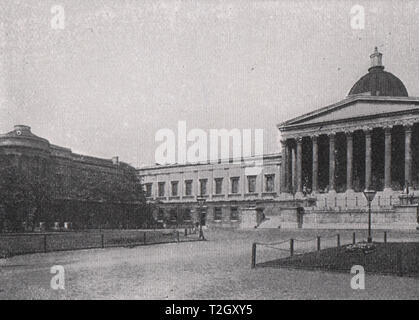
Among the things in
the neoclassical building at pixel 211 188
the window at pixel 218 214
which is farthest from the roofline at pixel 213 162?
the window at pixel 218 214

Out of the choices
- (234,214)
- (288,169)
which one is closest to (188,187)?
→ (234,214)

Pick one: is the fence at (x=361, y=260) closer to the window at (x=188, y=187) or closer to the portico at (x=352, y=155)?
the portico at (x=352, y=155)

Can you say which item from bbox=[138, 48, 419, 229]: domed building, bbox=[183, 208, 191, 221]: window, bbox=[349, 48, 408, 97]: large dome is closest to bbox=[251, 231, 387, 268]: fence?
bbox=[138, 48, 419, 229]: domed building

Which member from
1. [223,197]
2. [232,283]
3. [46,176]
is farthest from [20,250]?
[223,197]

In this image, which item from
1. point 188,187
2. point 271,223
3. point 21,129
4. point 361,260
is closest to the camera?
point 361,260

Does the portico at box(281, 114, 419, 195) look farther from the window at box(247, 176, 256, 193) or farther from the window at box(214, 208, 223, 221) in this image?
the window at box(214, 208, 223, 221)

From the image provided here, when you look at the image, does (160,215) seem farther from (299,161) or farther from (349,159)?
(349,159)

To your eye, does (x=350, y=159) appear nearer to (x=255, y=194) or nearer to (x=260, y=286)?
(x=255, y=194)
